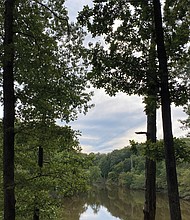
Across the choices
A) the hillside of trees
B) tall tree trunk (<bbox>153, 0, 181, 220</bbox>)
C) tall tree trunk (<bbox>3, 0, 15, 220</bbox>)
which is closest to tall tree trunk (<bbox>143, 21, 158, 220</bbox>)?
tall tree trunk (<bbox>153, 0, 181, 220</bbox>)

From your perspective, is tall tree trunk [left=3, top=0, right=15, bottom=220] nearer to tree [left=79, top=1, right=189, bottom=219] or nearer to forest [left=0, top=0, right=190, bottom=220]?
forest [left=0, top=0, right=190, bottom=220]

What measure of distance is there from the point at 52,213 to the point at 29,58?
4.29 metres

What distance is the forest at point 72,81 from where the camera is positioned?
16.5 ft

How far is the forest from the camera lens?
504cm

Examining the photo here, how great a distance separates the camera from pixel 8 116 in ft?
18.7

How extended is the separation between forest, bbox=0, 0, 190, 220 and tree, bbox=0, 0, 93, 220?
0.06ft

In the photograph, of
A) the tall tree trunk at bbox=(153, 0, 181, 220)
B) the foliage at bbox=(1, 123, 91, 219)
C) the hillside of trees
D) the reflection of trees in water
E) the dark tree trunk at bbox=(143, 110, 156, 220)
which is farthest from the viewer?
the reflection of trees in water

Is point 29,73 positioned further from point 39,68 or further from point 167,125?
point 167,125

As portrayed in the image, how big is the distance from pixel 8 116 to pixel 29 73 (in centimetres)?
106

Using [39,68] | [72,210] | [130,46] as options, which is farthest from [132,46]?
[72,210]

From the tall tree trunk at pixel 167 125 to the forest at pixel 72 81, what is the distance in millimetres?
15

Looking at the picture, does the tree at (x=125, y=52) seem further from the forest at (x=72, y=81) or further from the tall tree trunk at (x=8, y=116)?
the tall tree trunk at (x=8, y=116)

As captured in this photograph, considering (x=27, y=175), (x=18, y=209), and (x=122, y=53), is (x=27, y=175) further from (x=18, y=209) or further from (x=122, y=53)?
(x=122, y=53)

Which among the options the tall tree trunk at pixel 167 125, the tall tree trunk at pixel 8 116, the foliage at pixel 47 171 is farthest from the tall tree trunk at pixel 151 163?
the tall tree trunk at pixel 8 116
